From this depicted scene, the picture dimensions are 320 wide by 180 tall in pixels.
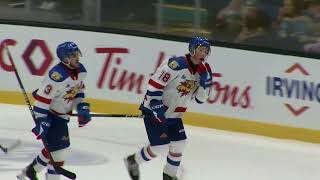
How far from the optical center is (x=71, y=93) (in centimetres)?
500

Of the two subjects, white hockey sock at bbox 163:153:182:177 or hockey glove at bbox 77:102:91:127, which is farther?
white hockey sock at bbox 163:153:182:177

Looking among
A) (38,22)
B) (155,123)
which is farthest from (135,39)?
(155,123)

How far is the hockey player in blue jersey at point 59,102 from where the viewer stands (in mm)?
4875

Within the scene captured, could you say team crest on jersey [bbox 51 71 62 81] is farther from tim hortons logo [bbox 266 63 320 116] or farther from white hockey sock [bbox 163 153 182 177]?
tim hortons logo [bbox 266 63 320 116]

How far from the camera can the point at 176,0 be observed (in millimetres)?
8469

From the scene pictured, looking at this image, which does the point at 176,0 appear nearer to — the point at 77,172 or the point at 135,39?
the point at 135,39

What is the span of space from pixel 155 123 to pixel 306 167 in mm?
1783

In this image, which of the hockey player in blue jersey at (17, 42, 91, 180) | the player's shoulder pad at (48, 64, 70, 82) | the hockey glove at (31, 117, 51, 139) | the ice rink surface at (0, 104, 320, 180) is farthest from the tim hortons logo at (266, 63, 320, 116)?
the hockey glove at (31, 117, 51, 139)

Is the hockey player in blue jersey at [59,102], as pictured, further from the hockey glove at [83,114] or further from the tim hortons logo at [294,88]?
the tim hortons logo at [294,88]

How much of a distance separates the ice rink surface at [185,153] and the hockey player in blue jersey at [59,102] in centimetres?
94

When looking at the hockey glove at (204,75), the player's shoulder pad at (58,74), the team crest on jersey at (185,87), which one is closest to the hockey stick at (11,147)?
the player's shoulder pad at (58,74)

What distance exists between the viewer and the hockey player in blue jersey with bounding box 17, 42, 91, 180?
16.0 feet

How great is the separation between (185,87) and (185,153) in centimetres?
169

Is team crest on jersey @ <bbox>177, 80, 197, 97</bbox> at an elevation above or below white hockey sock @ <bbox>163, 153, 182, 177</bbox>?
above
